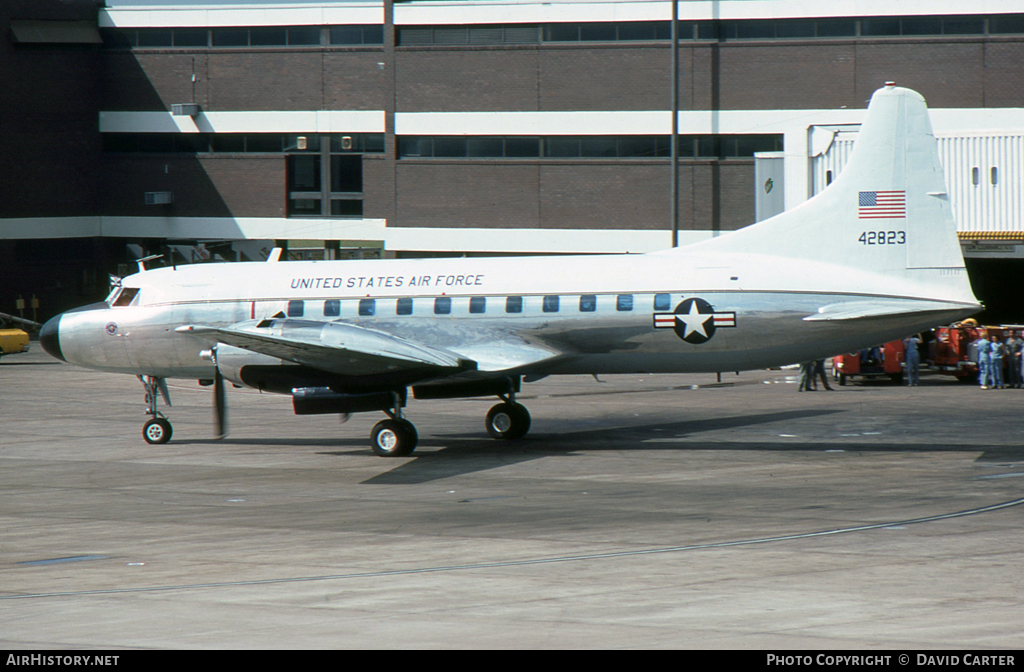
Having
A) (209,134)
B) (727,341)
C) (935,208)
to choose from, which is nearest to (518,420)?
(727,341)

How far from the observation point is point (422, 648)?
33.3 feet

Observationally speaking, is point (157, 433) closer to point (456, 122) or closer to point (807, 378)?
point (807, 378)

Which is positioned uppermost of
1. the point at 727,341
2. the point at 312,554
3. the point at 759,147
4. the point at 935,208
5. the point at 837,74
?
the point at 837,74

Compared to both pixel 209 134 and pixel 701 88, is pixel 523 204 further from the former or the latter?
pixel 209 134

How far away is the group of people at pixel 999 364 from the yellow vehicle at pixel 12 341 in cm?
3878

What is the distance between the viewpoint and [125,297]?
85.4 feet

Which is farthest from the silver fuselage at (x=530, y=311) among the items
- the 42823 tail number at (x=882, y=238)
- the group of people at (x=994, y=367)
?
the group of people at (x=994, y=367)

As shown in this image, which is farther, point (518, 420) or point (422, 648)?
point (518, 420)

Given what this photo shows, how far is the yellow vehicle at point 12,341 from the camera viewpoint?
46.6 m

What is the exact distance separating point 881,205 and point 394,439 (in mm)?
11478

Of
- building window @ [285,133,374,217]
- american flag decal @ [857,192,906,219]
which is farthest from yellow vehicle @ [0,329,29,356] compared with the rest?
american flag decal @ [857,192,906,219]

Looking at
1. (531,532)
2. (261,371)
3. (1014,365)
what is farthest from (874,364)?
(531,532)

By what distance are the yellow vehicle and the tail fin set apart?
36534mm
